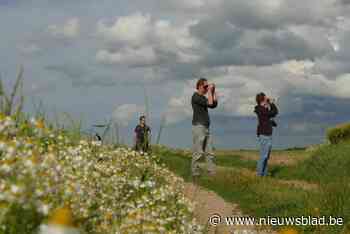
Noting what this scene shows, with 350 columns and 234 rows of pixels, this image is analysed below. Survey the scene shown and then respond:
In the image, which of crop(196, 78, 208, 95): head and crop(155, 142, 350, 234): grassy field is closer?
crop(155, 142, 350, 234): grassy field

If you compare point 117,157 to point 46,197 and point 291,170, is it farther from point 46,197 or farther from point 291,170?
point 291,170

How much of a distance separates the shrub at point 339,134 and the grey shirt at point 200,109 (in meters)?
12.1

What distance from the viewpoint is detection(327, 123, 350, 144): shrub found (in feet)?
94.0

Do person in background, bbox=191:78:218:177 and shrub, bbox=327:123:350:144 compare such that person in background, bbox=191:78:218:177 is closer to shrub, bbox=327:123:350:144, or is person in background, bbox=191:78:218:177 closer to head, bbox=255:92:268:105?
head, bbox=255:92:268:105

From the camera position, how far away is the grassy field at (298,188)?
38.2 ft

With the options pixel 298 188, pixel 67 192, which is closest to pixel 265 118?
pixel 298 188

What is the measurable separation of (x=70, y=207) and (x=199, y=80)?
13.3m

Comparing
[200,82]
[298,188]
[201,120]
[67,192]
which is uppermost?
[200,82]

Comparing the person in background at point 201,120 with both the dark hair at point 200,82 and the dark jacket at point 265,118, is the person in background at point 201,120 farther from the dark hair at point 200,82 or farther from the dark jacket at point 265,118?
the dark jacket at point 265,118

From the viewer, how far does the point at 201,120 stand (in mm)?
17922

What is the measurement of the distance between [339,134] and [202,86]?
44.3 ft

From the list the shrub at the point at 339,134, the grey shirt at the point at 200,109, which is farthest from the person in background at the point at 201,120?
the shrub at the point at 339,134

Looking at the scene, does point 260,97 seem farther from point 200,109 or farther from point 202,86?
point 202,86

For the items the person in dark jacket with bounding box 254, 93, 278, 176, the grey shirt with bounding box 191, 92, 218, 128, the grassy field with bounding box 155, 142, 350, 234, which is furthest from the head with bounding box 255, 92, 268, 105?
the grey shirt with bounding box 191, 92, 218, 128
